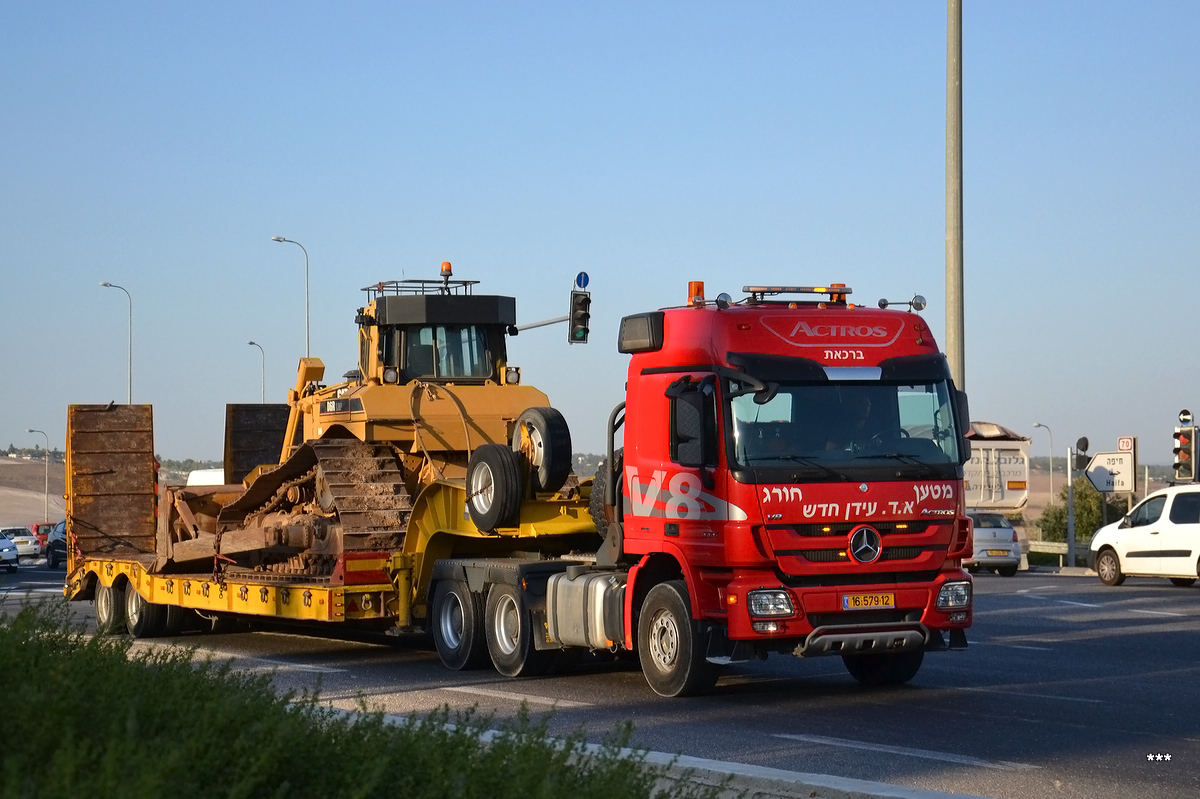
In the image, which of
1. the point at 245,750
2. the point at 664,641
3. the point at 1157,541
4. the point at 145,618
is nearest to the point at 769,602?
the point at 664,641

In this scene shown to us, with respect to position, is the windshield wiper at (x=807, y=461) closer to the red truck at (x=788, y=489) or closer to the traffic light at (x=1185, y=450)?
the red truck at (x=788, y=489)

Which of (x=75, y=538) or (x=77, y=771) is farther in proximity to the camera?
(x=75, y=538)

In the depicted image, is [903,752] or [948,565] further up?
[948,565]

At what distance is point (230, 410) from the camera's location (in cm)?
2212

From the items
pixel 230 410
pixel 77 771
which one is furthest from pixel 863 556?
pixel 230 410

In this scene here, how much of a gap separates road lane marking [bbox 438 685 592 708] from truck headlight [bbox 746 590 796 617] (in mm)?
1529

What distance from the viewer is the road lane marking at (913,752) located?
9.12 meters

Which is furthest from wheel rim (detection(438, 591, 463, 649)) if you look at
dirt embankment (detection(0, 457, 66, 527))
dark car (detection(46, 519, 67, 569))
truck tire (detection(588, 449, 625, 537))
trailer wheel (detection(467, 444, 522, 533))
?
dirt embankment (detection(0, 457, 66, 527))

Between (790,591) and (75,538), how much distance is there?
12904 millimetres

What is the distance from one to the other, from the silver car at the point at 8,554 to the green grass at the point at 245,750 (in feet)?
143

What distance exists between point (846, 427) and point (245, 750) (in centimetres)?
764

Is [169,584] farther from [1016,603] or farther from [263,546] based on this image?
[1016,603]

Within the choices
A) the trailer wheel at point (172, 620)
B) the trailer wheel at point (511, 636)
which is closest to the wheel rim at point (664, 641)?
the trailer wheel at point (511, 636)

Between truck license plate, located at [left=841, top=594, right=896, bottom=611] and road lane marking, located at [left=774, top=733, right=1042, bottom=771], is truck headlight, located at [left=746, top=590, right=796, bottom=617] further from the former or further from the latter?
road lane marking, located at [left=774, top=733, right=1042, bottom=771]
